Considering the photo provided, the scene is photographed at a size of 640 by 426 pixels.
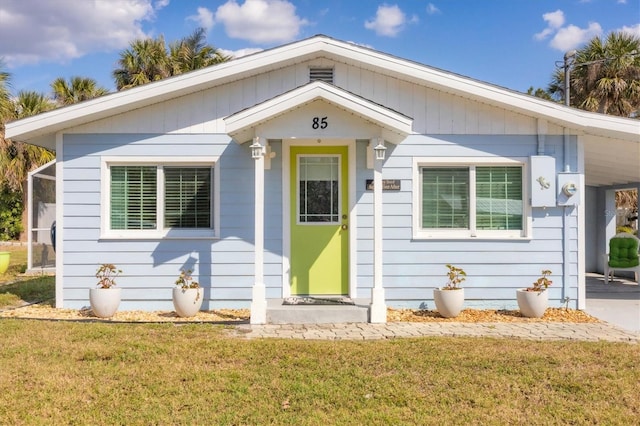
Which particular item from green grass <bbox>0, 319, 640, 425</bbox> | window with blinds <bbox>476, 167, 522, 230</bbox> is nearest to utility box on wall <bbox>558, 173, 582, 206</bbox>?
window with blinds <bbox>476, 167, 522, 230</bbox>

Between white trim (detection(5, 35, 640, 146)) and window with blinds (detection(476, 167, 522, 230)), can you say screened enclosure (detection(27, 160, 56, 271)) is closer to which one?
white trim (detection(5, 35, 640, 146))

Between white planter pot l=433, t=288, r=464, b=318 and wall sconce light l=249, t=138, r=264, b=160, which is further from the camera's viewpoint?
white planter pot l=433, t=288, r=464, b=318

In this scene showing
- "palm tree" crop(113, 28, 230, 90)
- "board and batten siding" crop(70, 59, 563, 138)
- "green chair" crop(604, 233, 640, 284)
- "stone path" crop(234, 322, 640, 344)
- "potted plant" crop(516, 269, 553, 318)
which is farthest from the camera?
"palm tree" crop(113, 28, 230, 90)

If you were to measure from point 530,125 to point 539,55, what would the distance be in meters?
15.1

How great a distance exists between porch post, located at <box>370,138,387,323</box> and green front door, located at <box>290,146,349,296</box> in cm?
89

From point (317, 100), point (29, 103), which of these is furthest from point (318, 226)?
point (29, 103)

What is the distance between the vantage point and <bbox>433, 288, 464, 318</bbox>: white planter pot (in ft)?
21.1

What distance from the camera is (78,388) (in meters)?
3.80

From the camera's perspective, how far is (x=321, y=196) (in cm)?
720

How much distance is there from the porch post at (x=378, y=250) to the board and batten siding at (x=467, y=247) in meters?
0.75

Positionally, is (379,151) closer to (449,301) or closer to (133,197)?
(449,301)

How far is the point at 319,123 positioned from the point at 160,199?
2811 mm

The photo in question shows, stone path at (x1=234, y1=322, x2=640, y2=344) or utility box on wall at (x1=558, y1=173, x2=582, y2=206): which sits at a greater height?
utility box on wall at (x1=558, y1=173, x2=582, y2=206)

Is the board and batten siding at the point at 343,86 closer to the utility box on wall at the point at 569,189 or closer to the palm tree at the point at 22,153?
the utility box on wall at the point at 569,189
